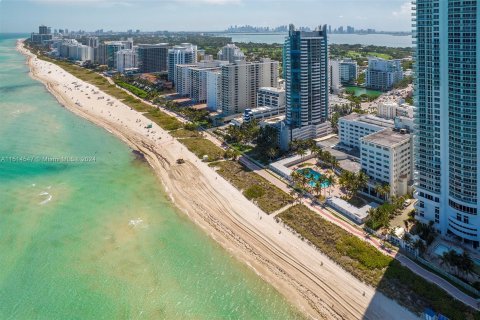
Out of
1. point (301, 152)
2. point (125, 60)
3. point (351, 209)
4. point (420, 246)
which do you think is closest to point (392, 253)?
point (420, 246)

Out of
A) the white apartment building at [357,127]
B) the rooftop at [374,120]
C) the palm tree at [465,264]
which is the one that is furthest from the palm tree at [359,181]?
the palm tree at [465,264]

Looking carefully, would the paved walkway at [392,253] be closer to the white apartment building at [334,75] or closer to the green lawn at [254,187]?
the green lawn at [254,187]

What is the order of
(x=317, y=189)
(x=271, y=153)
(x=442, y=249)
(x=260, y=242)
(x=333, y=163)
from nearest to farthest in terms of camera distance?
(x=442, y=249)
(x=260, y=242)
(x=317, y=189)
(x=333, y=163)
(x=271, y=153)

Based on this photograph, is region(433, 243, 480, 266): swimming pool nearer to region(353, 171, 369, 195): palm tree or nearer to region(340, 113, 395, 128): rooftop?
region(353, 171, 369, 195): palm tree

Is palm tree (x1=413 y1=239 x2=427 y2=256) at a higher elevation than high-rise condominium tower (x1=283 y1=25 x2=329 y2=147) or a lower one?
lower

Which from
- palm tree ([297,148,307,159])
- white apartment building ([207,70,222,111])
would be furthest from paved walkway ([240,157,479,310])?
white apartment building ([207,70,222,111])

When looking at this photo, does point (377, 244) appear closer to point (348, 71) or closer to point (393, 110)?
point (393, 110)
